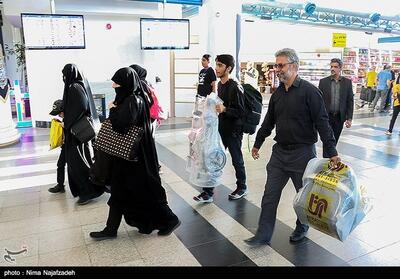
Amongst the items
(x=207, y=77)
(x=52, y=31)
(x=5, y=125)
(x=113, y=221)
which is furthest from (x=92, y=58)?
(x=113, y=221)

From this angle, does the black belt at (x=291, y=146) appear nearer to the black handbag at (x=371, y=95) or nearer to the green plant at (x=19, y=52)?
the green plant at (x=19, y=52)

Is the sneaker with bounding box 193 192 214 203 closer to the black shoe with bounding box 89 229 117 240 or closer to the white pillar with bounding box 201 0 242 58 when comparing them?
the black shoe with bounding box 89 229 117 240

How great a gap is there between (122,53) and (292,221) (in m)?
6.07

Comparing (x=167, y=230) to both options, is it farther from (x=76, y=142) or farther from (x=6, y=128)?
(x=6, y=128)

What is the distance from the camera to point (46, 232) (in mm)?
2898

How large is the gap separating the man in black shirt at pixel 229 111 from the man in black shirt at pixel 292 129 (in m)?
0.66

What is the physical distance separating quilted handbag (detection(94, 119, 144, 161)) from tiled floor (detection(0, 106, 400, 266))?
29.7 inches

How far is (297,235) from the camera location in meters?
2.73

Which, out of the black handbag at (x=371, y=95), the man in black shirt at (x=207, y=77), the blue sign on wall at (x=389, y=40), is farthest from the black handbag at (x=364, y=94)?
the man in black shirt at (x=207, y=77)

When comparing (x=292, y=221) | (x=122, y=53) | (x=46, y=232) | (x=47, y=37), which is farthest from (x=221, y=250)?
(x=122, y=53)

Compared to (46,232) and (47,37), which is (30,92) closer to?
(47,37)

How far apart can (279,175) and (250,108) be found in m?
0.96

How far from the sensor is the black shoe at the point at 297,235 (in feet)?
8.86

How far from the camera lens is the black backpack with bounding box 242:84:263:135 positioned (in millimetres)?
3291
